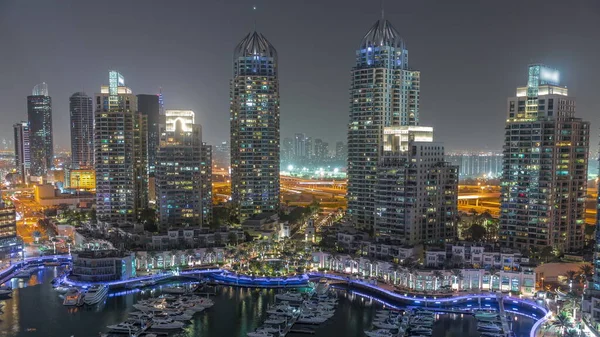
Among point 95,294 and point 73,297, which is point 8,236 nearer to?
point 73,297

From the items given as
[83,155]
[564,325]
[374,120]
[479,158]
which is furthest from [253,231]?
[479,158]

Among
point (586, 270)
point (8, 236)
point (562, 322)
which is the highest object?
point (8, 236)

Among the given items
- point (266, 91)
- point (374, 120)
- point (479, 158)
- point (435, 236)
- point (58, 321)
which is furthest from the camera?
point (479, 158)

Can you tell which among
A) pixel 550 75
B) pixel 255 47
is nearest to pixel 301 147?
pixel 255 47

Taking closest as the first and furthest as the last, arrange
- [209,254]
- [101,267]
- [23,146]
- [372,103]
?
[101,267], [209,254], [372,103], [23,146]

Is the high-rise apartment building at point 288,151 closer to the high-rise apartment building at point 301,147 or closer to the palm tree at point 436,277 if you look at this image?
the high-rise apartment building at point 301,147

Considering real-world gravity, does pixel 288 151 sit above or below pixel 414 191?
above

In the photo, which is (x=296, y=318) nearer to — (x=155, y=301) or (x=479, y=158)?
(x=155, y=301)
